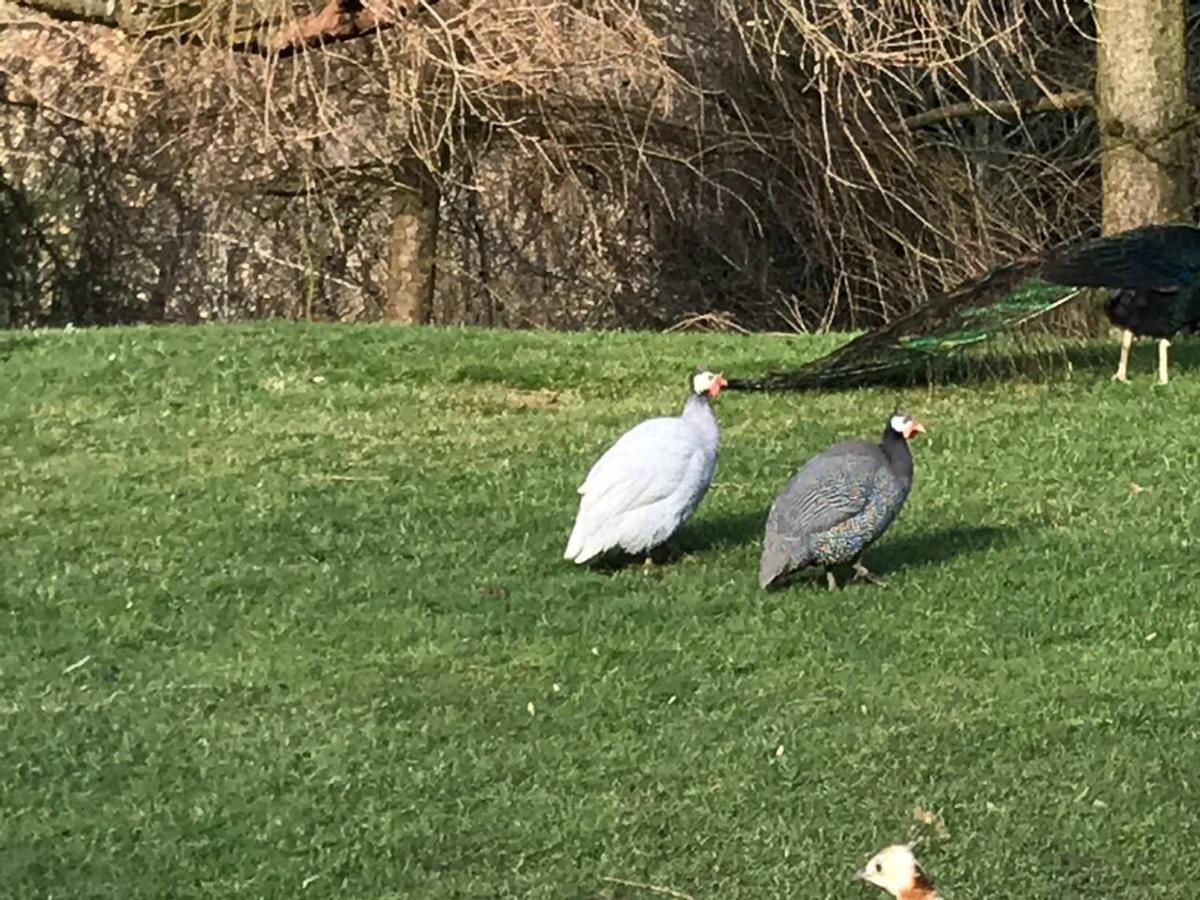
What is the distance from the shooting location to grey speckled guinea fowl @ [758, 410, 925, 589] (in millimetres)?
5965

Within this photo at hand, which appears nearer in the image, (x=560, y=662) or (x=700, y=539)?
(x=560, y=662)

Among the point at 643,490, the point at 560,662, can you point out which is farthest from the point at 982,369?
the point at 560,662

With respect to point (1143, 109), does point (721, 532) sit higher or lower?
lower

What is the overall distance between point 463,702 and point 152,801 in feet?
3.23

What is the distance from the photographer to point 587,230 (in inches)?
612

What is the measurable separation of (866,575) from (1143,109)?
7.09 meters

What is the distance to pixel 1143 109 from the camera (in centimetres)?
1238

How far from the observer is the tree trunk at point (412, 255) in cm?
1478

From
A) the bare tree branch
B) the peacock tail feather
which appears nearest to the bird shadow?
the peacock tail feather

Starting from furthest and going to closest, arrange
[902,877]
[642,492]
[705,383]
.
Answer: [705,383] < [642,492] < [902,877]

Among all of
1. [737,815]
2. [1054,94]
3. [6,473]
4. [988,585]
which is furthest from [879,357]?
[1054,94]

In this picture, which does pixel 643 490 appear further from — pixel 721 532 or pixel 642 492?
pixel 721 532

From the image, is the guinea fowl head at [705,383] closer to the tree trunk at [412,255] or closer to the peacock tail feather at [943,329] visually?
the peacock tail feather at [943,329]

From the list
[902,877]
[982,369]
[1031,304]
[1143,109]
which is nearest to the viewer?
[902,877]
